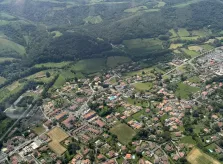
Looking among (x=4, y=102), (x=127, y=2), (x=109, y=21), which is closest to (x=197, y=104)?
(x=4, y=102)

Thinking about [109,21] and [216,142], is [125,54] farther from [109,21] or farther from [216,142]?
[216,142]

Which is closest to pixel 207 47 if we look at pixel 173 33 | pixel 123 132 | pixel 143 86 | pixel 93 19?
pixel 173 33

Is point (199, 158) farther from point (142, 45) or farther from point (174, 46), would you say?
point (142, 45)

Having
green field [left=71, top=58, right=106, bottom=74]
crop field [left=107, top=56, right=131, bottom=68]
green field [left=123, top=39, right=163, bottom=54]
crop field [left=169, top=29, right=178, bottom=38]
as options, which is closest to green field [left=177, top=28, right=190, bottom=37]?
crop field [left=169, top=29, right=178, bottom=38]

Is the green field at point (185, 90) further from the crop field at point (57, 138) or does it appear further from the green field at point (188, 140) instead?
the crop field at point (57, 138)

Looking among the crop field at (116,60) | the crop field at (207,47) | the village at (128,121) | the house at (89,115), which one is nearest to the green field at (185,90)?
the village at (128,121)

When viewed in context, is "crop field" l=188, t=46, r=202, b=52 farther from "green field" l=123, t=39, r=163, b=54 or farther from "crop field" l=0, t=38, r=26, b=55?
"crop field" l=0, t=38, r=26, b=55

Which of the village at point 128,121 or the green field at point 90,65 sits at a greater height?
the village at point 128,121
